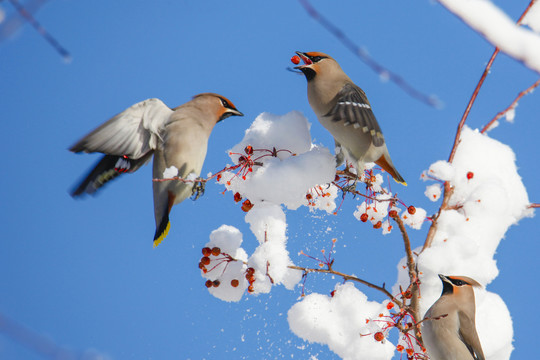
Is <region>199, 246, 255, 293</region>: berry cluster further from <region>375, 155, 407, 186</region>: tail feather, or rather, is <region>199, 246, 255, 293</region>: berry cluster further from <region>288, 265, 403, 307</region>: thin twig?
<region>375, 155, 407, 186</region>: tail feather

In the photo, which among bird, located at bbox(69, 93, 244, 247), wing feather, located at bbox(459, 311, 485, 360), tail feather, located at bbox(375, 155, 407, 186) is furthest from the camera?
bird, located at bbox(69, 93, 244, 247)

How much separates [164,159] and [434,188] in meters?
1.08

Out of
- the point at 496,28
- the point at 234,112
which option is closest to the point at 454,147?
the point at 234,112

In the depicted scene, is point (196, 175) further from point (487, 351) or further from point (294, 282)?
point (487, 351)

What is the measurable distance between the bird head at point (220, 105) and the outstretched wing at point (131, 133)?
0.72 feet

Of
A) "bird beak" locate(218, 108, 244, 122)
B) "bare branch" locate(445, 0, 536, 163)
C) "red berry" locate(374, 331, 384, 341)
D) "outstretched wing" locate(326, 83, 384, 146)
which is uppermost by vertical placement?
"bird beak" locate(218, 108, 244, 122)

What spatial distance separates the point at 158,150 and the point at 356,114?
2.90 feet

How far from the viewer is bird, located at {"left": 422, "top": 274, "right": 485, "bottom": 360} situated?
6.63 ft

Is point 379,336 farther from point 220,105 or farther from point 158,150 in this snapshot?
point 220,105

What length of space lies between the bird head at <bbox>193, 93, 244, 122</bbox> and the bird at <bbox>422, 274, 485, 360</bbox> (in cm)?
119

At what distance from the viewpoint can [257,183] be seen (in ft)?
5.92

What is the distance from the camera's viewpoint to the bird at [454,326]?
2020mm

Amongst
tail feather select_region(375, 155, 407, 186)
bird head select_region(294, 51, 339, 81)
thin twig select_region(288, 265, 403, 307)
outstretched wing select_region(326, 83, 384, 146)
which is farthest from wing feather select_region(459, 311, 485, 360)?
bird head select_region(294, 51, 339, 81)

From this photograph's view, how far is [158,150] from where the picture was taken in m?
2.35
